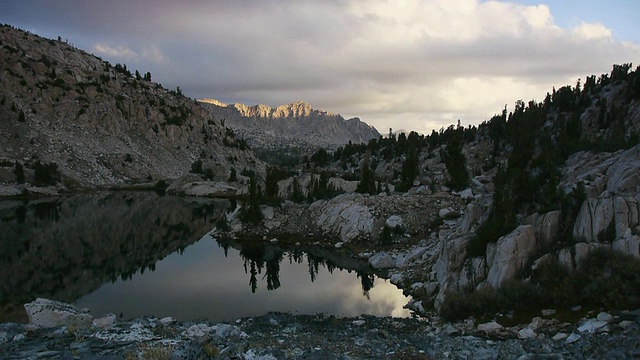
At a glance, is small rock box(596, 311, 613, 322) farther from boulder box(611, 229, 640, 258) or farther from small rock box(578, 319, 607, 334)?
boulder box(611, 229, 640, 258)

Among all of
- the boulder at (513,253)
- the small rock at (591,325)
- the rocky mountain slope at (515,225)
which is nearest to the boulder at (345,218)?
the rocky mountain slope at (515,225)

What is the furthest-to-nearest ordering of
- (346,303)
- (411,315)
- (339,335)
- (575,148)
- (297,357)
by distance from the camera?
(575,148)
(346,303)
(411,315)
(339,335)
(297,357)

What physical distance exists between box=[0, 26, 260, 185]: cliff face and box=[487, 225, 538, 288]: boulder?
276ft

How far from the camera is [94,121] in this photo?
105562 mm

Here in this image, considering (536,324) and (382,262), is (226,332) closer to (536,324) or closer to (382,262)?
(536,324)

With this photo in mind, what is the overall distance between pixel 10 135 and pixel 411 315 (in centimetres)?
9182

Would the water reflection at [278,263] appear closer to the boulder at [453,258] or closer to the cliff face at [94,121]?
the boulder at [453,258]

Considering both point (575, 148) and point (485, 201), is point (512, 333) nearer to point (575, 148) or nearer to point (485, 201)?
point (485, 201)

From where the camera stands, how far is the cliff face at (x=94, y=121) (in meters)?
→ 89.1

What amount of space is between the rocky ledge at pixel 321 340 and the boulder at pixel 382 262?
12652 millimetres

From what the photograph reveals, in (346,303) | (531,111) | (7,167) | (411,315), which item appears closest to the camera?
(411,315)

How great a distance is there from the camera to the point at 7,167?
74875mm

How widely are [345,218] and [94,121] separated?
3494 inches

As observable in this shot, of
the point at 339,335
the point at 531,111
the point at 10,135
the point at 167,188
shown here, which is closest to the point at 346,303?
the point at 339,335
